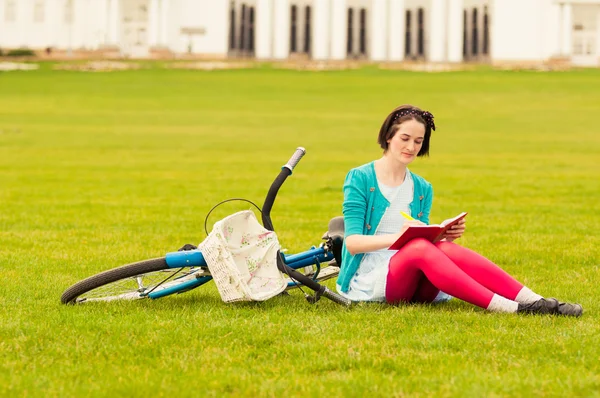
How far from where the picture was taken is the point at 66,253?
381 inches

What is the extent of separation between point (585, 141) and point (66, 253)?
19.4 metres

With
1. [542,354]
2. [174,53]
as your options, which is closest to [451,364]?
[542,354]

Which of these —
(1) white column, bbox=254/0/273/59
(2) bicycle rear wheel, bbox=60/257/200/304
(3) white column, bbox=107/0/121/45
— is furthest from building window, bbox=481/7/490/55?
(2) bicycle rear wheel, bbox=60/257/200/304

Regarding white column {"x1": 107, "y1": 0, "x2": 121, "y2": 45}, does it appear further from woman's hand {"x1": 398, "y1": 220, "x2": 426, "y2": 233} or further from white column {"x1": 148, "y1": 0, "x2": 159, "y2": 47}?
woman's hand {"x1": 398, "y1": 220, "x2": 426, "y2": 233}

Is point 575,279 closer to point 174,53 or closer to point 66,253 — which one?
point 66,253

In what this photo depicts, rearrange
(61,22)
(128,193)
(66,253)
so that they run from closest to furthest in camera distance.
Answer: (66,253) → (128,193) → (61,22)

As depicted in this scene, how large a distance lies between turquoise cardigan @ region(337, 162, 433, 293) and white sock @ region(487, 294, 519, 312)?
2.62 feet

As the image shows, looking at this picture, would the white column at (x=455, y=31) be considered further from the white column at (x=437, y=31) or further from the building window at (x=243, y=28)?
the building window at (x=243, y=28)

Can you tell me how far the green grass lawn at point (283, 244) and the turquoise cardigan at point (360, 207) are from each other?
0.27 m

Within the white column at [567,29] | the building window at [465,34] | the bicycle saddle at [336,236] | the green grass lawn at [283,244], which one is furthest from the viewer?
the building window at [465,34]

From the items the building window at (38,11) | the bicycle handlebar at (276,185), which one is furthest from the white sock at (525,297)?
the building window at (38,11)

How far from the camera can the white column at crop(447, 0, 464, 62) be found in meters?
85.1

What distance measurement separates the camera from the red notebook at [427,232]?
6602 mm

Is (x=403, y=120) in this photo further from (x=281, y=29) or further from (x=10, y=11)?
(x=10, y=11)
